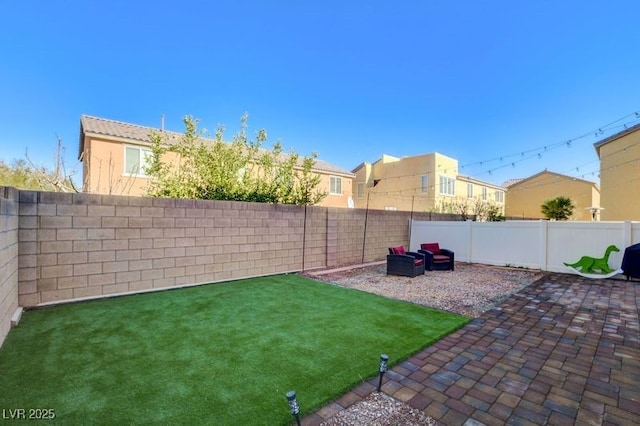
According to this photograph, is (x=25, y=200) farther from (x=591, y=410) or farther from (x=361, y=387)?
(x=591, y=410)

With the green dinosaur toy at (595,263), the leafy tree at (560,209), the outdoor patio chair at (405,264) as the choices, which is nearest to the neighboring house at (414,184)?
the leafy tree at (560,209)

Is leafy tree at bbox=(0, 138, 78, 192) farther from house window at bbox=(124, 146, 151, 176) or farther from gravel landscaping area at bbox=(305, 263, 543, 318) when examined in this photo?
gravel landscaping area at bbox=(305, 263, 543, 318)

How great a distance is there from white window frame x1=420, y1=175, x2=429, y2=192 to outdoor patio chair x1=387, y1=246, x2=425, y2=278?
13546 mm

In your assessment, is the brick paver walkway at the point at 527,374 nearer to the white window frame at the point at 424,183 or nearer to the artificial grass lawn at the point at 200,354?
the artificial grass lawn at the point at 200,354

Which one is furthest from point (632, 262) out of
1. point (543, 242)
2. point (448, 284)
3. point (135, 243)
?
point (135, 243)

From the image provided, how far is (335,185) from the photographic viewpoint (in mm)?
19000

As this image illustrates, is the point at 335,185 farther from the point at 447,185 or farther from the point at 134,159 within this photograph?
the point at 134,159

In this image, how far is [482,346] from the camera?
372 cm

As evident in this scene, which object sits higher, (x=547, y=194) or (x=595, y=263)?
(x=547, y=194)

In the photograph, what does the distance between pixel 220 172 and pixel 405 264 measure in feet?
18.8

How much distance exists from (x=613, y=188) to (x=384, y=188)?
13.1m

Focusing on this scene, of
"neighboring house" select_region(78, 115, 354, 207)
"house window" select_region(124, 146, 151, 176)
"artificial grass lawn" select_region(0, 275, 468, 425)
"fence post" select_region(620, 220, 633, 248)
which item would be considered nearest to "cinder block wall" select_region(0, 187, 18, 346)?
"artificial grass lawn" select_region(0, 275, 468, 425)

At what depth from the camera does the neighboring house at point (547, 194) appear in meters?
22.6

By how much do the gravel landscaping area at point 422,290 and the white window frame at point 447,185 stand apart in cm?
1189
